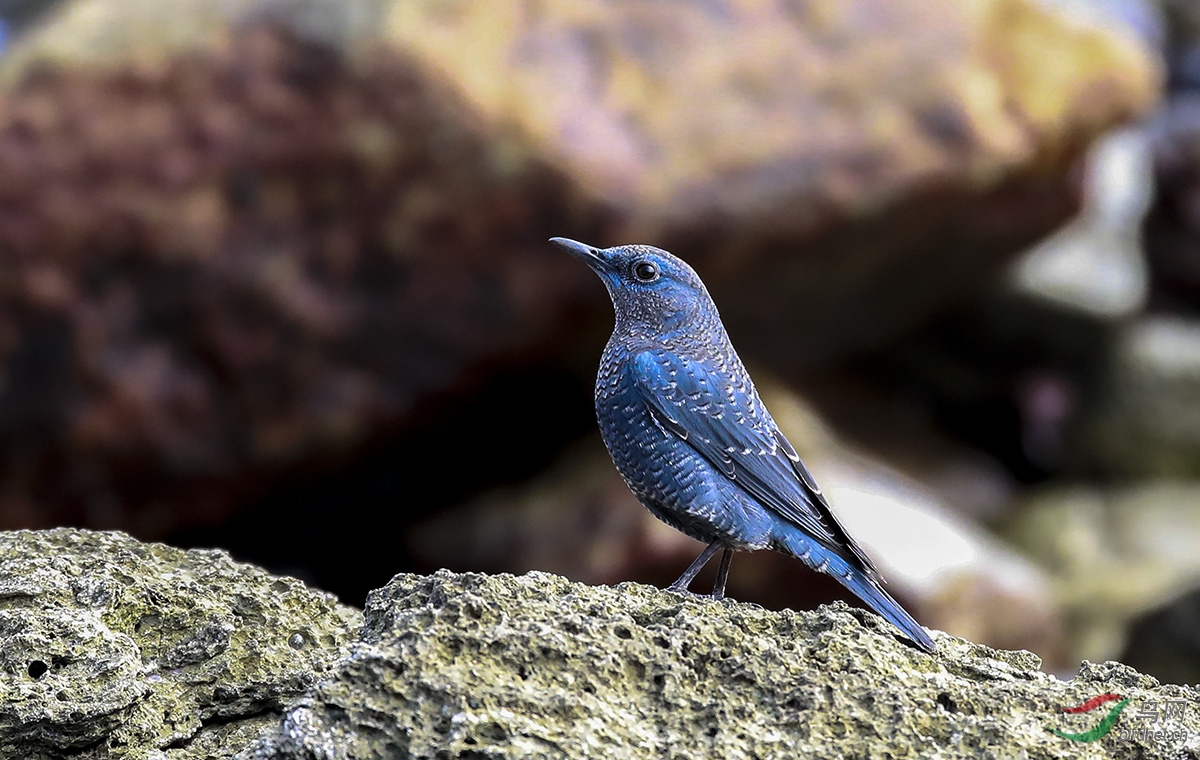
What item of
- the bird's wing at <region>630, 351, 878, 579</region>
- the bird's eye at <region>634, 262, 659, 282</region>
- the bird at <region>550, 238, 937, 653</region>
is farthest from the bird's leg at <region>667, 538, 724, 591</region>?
the bird's eye at <region>634, 262, 659, 282</region>

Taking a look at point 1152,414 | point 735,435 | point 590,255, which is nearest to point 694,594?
point 735,435

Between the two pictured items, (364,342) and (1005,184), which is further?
(1005,184)

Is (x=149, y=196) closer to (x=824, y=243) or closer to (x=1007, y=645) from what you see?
(x=824, y=243)

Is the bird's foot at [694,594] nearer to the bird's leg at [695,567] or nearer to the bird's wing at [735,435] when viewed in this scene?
the bird's leg at [695,567]

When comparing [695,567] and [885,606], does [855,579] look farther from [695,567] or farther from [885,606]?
[695,567]

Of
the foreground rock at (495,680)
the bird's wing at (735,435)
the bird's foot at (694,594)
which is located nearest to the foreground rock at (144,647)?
the foreground rock at (495,680)

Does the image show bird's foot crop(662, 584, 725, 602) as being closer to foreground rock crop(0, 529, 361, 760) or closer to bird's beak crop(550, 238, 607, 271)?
foreground rock crop(0, 529, 361, 760)

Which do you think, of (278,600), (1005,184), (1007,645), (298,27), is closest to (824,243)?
(1005,184)
